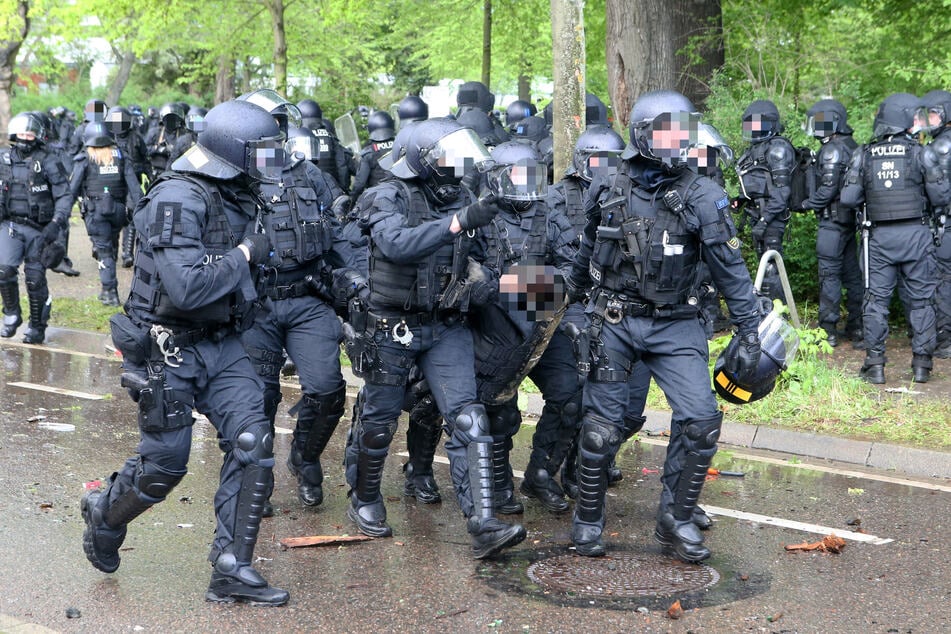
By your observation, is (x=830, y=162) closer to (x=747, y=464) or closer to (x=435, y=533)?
(x=747, y=464)

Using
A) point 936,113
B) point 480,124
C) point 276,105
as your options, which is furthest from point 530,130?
point 276,105

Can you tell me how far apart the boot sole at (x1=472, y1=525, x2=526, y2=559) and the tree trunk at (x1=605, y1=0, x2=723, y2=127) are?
8.49 m

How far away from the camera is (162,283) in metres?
4.77

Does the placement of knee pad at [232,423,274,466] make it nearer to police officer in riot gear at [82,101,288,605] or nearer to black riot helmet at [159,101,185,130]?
police officer in riot gear at [82,101,288,605]

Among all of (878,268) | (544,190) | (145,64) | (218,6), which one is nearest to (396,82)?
(145,64)

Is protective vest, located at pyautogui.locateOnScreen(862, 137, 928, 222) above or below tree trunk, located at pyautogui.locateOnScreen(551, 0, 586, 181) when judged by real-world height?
below

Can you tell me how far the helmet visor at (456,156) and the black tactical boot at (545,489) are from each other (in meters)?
1.89

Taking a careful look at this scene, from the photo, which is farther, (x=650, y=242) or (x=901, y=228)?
(x=901, y=228)

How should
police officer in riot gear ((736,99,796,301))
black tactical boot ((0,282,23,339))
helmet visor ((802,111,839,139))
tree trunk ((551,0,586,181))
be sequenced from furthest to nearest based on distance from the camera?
black tactical boot ((0,282,23,339)) → police officer in riot gear ((736,99,796,301)) → helmet visor ((802,111,839,139)) → tree trunk ((551,0,586,181))

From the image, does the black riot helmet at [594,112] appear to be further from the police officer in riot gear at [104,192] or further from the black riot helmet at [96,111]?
the black riot helmet at [96,111]

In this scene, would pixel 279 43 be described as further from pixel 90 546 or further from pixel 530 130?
pixel 90 546

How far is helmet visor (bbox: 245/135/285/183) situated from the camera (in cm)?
490

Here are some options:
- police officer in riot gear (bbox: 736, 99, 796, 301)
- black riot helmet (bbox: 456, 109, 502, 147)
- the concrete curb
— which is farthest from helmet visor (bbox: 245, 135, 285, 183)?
police officer in riot gear (bbox: 736, 99, 796, 301)

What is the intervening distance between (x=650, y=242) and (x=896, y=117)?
4.85 metres
